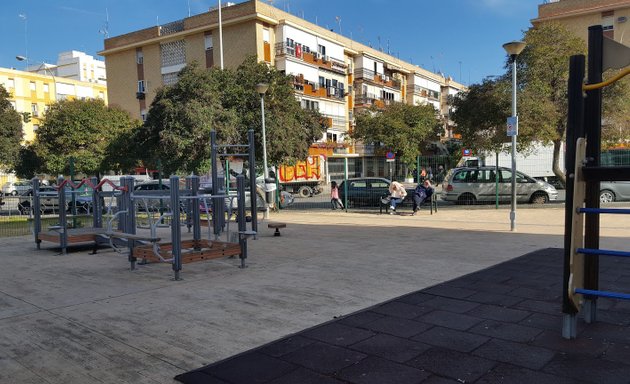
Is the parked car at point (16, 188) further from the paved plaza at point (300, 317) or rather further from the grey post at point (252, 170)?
the paved plaza at point (300, 317)

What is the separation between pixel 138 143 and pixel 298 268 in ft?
60.3

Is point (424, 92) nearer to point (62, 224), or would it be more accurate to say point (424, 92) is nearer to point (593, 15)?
point (593, 15)

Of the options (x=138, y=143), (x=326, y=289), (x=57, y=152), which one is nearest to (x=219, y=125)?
(x=138, y=143)

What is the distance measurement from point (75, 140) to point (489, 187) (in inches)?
1226

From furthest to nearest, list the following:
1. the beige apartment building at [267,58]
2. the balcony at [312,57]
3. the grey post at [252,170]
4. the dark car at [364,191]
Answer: the balcony at [312,57], the beige apartment building at [267,58], the dark car at [364,191], the grey post at [252,170]

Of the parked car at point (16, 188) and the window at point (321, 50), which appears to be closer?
the parked car at point (16, 188)

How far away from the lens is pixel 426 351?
402cm

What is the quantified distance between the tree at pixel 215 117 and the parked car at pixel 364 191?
364cm

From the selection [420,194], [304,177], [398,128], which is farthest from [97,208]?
[398,128]

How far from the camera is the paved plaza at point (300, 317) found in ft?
12.4

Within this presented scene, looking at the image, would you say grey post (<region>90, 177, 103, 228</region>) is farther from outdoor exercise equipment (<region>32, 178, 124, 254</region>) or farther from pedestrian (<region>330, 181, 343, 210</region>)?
pedestrian (<region>330, 181, 343, 210</region>)

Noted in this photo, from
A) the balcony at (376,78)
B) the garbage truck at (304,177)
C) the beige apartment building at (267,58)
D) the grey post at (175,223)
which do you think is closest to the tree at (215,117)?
the garbage truck at (304,177)

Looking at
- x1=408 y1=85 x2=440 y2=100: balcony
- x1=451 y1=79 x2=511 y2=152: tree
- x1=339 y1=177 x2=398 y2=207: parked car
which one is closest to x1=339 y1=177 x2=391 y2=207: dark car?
x1=339 y1=177 x2=398 y2=207: parked car

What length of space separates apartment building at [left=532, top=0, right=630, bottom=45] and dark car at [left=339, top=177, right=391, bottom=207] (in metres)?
28.4
